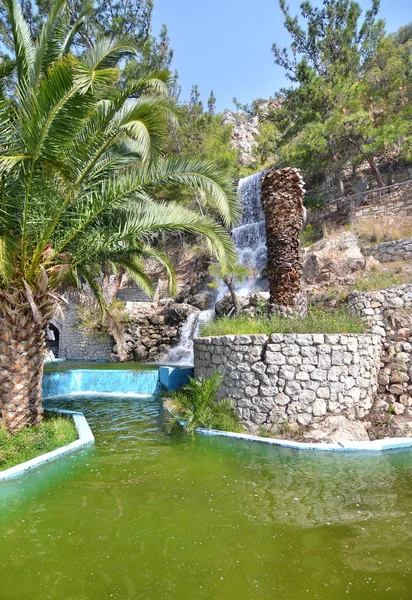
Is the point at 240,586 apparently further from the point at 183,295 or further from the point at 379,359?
the point at 183,295

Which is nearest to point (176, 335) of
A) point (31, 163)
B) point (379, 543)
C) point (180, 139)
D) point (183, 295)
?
point (183, 295)

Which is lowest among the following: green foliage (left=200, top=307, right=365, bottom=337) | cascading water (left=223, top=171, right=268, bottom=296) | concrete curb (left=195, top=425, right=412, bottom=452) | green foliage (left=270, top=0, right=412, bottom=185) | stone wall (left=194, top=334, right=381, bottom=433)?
concrete curb (left=195, top=425, right=412, bottom=452)

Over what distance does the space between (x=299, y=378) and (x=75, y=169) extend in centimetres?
506

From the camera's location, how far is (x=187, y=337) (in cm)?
1788

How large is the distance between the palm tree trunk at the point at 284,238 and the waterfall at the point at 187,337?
8.46 m

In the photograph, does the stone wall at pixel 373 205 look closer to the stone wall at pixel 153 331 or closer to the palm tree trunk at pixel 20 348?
the stone wall at pixel 153 331

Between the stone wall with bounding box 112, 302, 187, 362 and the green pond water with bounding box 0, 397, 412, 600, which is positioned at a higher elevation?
the stone wall with bounding box 112, 302, 187, 362

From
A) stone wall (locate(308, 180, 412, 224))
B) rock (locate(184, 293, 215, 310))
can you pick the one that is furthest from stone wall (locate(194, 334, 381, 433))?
rock (locate(184, 293, 215, 310))

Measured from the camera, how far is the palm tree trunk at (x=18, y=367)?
6.05 metres

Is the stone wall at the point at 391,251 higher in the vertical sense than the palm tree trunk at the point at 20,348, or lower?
higher

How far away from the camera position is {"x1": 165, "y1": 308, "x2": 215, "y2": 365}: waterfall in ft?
56.9

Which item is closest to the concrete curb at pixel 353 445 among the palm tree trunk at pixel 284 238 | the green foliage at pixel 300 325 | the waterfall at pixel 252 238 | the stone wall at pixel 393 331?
the stone wall at pixel 393 331

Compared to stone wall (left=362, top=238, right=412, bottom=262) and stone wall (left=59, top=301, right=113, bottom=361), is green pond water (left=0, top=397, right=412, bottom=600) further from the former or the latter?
stone wall (left=59, top=301, right=113, bottom=361)

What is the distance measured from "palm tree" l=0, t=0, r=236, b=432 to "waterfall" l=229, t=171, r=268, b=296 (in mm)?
10433
